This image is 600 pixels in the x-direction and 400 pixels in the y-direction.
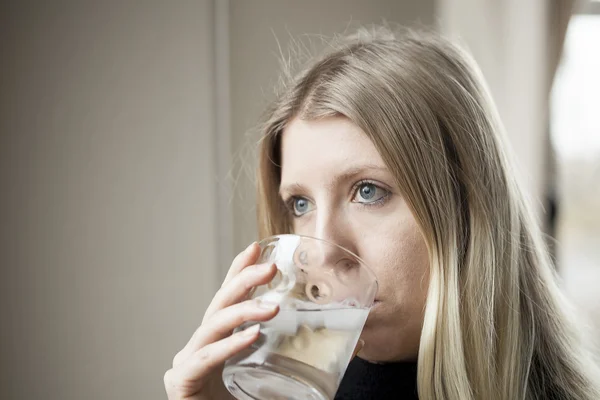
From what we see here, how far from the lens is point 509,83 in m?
1.45

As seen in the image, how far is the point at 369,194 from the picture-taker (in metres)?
0.87

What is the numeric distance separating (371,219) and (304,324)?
11.9 inches

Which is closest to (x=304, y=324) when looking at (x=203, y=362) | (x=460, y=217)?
(x=203, y=362)

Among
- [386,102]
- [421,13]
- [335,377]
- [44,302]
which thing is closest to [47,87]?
[44,302]

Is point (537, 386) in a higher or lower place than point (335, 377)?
lower

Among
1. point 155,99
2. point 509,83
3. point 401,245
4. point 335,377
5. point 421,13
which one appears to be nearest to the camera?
point 335,377

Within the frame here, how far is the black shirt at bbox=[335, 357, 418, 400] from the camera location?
982mm

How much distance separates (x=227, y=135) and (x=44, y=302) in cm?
51

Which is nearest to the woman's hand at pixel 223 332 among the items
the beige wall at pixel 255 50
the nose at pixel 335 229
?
the nose at pixel 335 229

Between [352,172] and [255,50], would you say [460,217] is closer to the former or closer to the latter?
[352,172]

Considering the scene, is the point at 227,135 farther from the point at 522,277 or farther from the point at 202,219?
the point at 522,277

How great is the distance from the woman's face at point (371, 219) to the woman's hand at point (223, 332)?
0.20m

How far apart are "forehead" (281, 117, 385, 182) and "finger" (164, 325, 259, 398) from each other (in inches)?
12.6

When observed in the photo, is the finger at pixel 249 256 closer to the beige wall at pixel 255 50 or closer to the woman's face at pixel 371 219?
the woman's face at pixel 371 219
